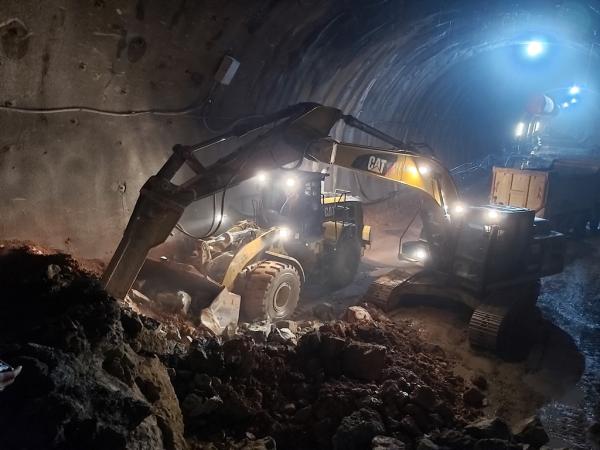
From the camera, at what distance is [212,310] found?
6.91 metres

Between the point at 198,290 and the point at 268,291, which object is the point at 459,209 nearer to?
the point at 268,291

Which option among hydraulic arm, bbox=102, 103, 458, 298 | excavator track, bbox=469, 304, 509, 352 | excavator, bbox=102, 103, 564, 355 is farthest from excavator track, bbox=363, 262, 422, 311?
hydraulic arm, bbox=102, 103, 458, 298

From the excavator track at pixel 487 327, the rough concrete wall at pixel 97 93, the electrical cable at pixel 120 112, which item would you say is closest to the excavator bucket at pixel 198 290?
the rough concrete wall at pixel 97 93

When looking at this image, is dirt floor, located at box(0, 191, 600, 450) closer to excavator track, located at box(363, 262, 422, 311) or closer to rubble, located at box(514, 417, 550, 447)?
rubble, located at box(514, 417, 550, 447)

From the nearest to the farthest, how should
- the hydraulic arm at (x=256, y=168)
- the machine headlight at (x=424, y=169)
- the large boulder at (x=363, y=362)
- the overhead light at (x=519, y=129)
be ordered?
the large boulder at (x=363, y=362) < the hydraulic arm at (x=256, y=168) < the machine headlight at (x=424, y=169) < the overhead light at (x=519, y=129)

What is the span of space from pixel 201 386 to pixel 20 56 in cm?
526

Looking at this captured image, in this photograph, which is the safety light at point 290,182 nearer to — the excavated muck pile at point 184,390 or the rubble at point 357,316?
the rubble at point 357,316

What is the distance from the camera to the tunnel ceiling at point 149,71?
703cm

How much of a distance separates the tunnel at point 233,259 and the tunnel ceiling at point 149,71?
0.04 meters

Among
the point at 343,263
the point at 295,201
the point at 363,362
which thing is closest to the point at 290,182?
the point at 295,201

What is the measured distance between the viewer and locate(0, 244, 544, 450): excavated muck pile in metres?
3.09

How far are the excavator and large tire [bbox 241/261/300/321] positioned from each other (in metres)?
0.02

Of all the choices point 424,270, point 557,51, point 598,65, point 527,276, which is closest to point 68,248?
point 424,270

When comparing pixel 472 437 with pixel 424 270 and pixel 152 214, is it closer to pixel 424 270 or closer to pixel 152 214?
pixel 152 214
